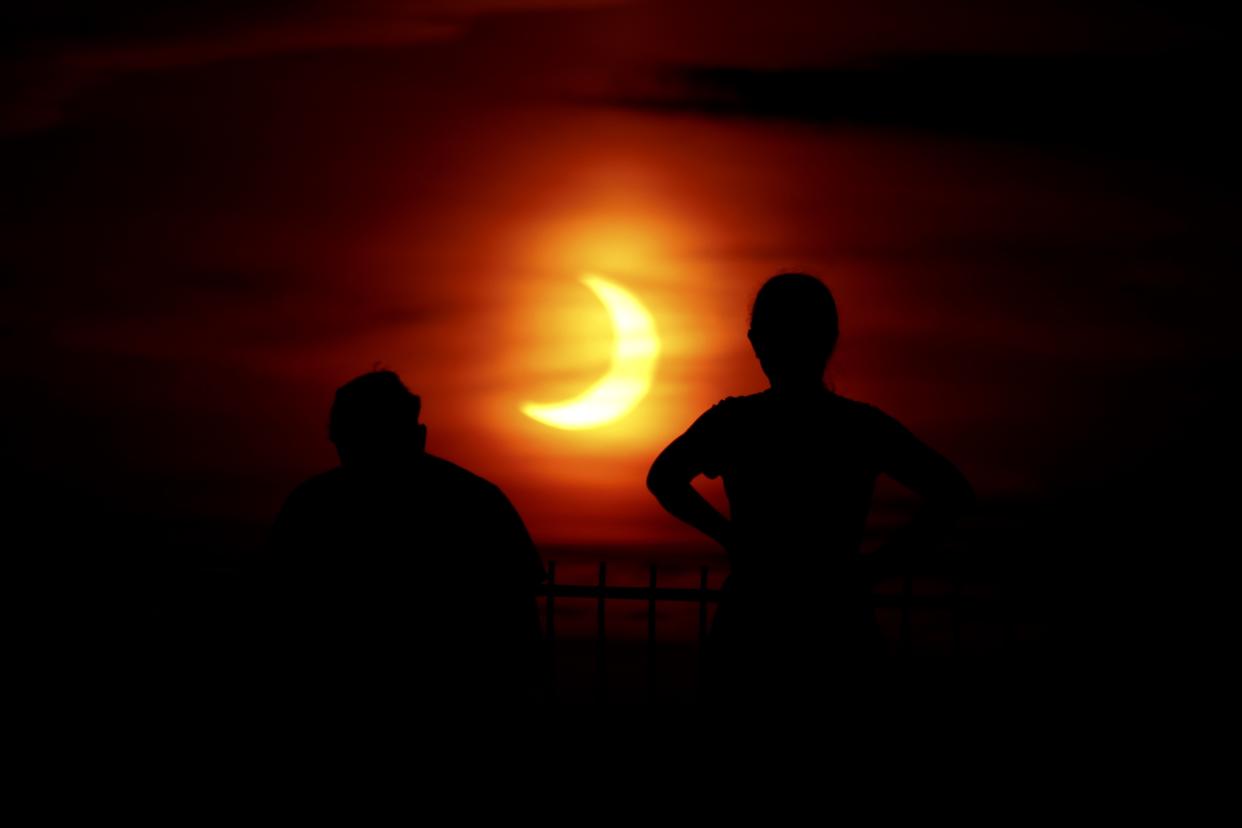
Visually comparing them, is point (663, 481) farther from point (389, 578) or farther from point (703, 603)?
point (703, 603)

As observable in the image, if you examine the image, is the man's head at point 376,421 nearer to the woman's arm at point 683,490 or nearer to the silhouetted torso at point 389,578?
the silhouetted torso at point 389,578

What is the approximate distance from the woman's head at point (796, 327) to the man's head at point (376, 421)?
1255 millimetres

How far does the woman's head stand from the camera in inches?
133

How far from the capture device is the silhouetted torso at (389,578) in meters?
4.27

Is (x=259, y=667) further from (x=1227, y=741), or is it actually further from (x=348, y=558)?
(x=1227, y=741)

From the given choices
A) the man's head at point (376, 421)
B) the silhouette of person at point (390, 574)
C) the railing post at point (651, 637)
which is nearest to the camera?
the man's head at point (376, 421)

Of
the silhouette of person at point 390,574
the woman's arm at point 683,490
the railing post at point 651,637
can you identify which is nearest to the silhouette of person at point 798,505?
the woman's arm at point 683,490

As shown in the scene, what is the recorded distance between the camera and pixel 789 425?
11.2 ft

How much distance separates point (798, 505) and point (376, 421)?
143 centimetres

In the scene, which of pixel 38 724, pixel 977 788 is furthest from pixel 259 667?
pixel 38 724

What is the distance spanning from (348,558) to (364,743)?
58cm

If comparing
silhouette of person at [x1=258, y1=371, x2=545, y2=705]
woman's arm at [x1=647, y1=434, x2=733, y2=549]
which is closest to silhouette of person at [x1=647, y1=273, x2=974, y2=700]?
woman's arm at [x1=647, y1=434, x2=733, y2=549]

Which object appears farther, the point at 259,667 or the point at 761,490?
the point at 259,667

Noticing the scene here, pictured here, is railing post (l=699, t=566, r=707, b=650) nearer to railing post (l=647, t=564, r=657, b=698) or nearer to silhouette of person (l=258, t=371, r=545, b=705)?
railing post (l=647, t=564, r=657, b=698)
